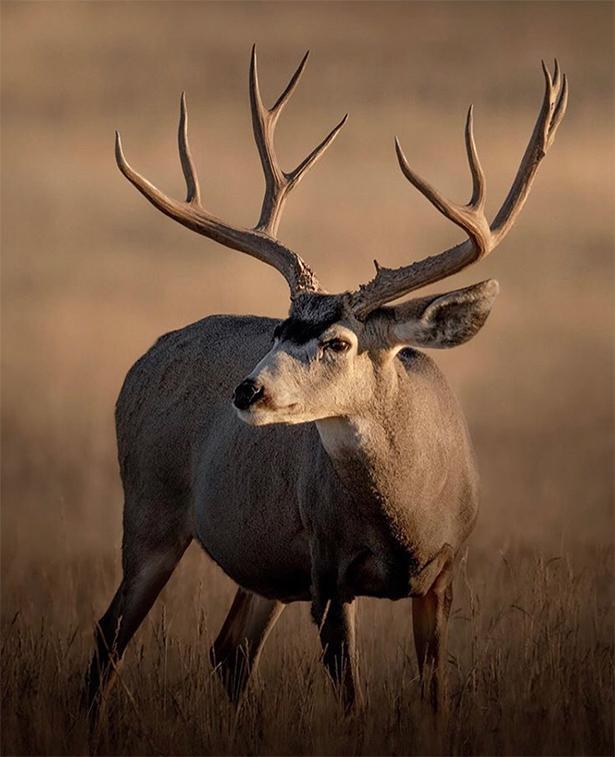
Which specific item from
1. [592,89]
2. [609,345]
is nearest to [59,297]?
[609,345]

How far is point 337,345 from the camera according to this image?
707 centimetres

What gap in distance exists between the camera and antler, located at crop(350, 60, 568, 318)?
7.13 meters

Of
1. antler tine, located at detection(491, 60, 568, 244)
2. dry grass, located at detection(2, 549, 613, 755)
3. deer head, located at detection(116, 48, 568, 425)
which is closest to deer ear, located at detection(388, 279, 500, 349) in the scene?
deer head, located at detection(116, 48, 568, 425)

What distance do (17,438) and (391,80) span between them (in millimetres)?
22933

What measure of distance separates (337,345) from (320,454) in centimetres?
64

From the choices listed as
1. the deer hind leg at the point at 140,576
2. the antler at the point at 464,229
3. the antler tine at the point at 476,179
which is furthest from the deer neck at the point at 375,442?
the deer hind leg at the point at 140,576

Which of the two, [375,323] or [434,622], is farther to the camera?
[434,622]

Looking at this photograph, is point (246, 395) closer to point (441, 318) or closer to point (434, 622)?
point (441, 318)

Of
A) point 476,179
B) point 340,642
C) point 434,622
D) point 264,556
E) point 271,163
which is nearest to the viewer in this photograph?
point 476,179

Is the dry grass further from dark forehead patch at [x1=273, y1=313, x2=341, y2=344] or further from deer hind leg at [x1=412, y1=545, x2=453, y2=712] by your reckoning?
dark forehead patch at [x1=273, y1=313, x2=341, y2=344]

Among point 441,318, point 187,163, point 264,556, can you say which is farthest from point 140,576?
point 441,318

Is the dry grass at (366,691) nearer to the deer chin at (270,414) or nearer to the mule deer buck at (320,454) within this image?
the mule deer buck at (320,454)

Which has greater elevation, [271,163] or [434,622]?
[271,163]

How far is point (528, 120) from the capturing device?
3206 cm
